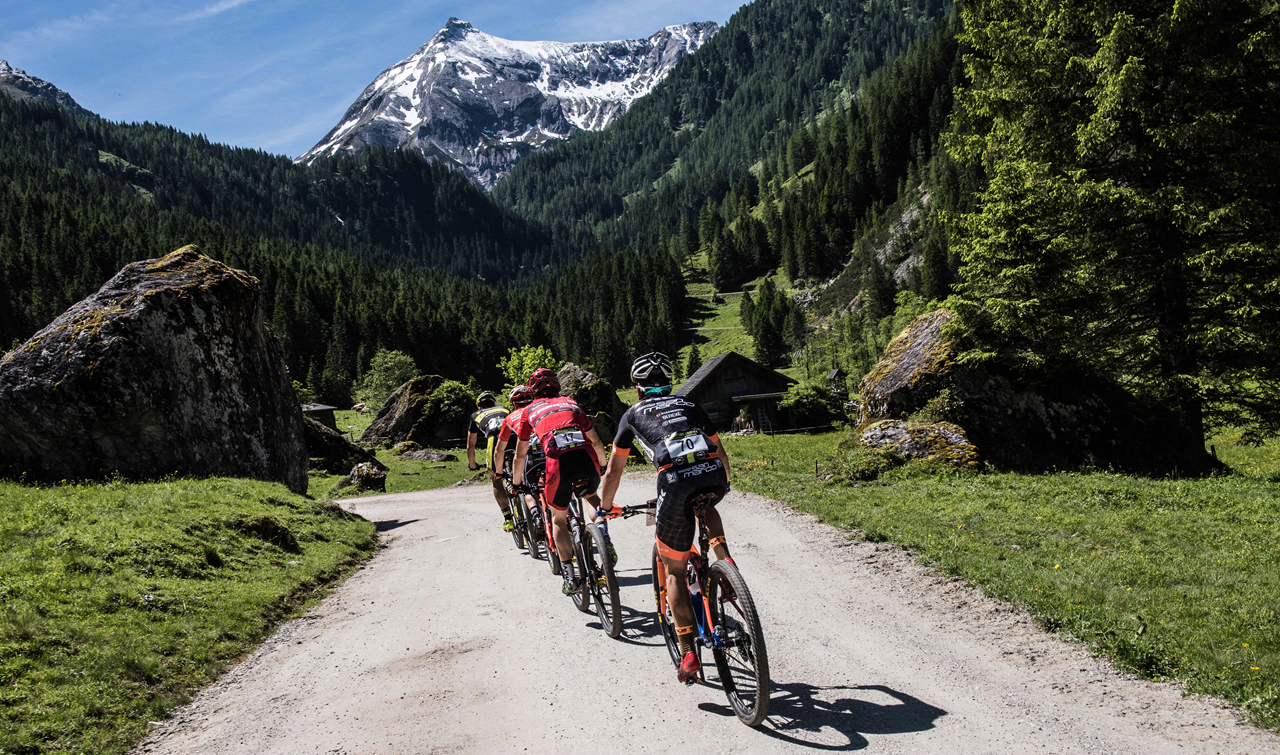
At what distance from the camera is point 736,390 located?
226ft

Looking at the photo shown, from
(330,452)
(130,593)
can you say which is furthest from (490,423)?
(330,452)

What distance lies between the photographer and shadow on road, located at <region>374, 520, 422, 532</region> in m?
18.0

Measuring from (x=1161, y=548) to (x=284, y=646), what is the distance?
1117cm

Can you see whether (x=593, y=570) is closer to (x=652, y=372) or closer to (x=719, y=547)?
(x=719, y=547)

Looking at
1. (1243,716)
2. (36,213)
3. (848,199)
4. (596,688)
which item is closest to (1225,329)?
(1243,716)

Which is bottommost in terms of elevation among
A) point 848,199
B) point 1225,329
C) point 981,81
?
point 1225,329

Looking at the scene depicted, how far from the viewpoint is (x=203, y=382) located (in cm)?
1636

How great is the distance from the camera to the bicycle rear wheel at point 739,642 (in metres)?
5.02

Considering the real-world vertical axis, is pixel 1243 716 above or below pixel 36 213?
below

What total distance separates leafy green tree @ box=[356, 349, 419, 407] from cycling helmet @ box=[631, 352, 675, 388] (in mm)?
88707

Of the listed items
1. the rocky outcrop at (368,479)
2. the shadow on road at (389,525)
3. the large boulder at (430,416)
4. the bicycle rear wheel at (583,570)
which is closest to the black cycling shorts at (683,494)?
the bicycle rear wheel at (583,570)

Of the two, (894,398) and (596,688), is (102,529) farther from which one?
(894,398)

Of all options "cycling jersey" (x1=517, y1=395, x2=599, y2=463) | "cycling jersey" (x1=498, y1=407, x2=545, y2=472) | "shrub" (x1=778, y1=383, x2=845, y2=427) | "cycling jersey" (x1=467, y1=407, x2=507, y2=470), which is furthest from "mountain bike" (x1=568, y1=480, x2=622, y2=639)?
"shrub" (x1=778, y1=383, x2=845, y2=427)

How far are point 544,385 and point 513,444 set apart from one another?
2369 mm
